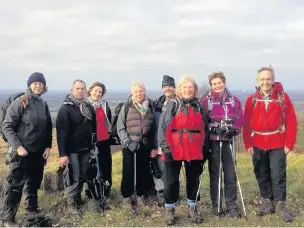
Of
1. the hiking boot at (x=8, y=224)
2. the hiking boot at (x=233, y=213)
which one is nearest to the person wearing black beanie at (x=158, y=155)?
the hiking boot at (x=233, y=213)

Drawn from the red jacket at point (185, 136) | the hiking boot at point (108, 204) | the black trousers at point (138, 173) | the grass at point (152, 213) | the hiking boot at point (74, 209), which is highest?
the red jacket at point (185, 136)

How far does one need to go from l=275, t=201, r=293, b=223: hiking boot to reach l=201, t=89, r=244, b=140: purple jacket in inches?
71.6

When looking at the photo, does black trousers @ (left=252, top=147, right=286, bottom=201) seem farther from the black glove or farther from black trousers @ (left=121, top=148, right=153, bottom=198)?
black trousers @ (left=121, top=148, right=153, bottom=198)

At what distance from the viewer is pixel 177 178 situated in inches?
290

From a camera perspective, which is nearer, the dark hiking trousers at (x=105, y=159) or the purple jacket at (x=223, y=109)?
the purple jacket at (x=223, y=109)

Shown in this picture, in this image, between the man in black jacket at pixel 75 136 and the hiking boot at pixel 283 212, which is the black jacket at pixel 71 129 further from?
the hiking boot at pixel 283 212

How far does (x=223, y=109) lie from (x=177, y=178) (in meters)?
1.64

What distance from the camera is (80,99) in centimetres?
796

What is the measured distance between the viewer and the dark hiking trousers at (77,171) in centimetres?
785

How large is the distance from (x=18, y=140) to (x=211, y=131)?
375cm

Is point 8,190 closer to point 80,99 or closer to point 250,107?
point 80,99

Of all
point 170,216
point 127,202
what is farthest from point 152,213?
point 170,216

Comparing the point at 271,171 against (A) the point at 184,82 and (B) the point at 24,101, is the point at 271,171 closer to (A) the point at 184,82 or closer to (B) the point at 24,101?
(A) the point at 184,82

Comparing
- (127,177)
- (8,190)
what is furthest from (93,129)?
(8,190)
